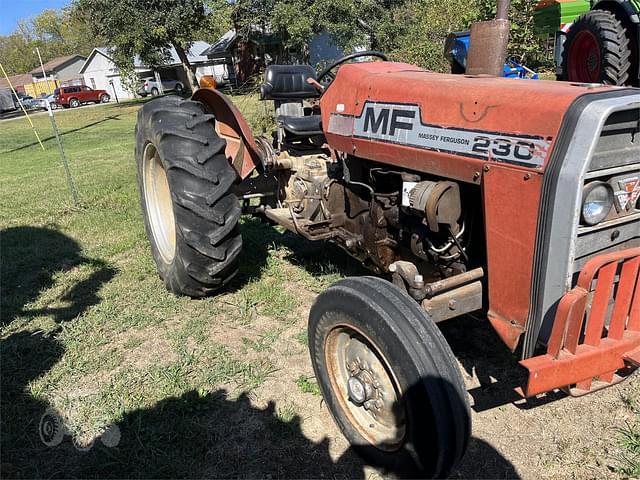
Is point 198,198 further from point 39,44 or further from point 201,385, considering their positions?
point 39,44

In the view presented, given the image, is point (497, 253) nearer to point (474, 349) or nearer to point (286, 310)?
point (474, 349)

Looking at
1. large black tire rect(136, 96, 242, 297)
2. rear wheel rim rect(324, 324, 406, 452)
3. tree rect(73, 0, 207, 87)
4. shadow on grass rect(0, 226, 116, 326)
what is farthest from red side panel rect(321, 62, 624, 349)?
tree rect(73, 0, 207, 87)

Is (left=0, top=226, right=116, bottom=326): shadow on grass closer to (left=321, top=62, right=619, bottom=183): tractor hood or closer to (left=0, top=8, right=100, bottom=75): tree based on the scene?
(left=321, top=62, right=619, bottom=183): tractor hood

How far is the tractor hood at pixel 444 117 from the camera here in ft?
6.09

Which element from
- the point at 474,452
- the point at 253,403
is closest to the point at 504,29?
the point at 474,452

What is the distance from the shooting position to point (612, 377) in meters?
1.86

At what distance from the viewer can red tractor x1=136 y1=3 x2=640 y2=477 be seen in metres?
1.77

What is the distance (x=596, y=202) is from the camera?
5.95 ft

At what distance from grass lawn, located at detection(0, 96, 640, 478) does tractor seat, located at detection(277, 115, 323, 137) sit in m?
1.06

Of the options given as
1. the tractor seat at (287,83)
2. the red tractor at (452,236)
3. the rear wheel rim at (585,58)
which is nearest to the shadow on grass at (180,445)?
the red tractor at (452,236)

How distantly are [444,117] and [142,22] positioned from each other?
75.7ft

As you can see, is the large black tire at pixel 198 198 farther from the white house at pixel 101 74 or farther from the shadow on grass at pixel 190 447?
the white house at pixel 101 74

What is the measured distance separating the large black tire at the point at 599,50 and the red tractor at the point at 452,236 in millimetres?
4611

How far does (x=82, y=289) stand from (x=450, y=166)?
310 centimetres
